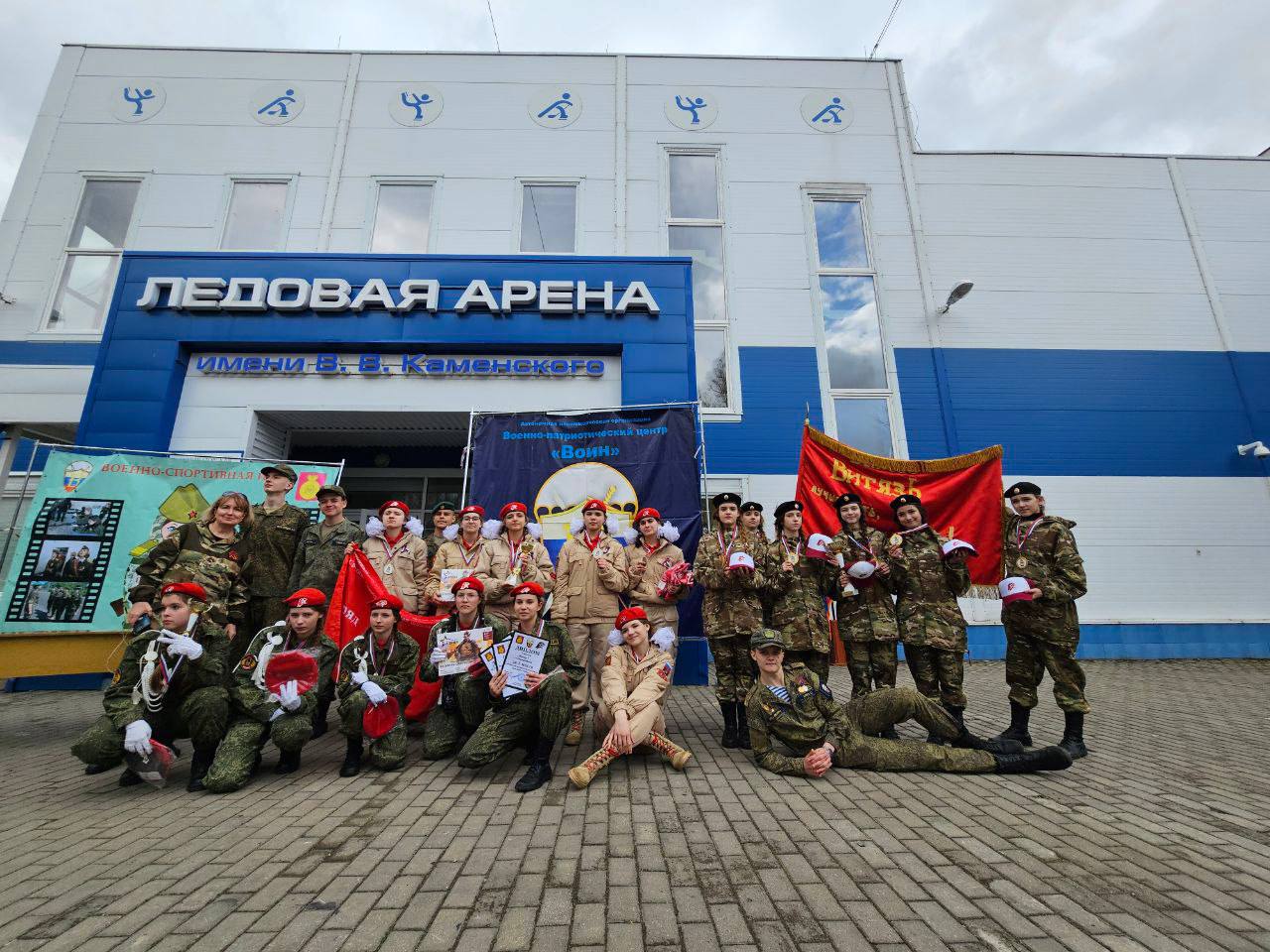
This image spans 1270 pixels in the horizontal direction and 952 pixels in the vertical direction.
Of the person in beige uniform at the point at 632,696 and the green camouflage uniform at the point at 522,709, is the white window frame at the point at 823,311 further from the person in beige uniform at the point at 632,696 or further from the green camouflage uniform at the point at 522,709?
the green camouflage uniform at the point at 522,709

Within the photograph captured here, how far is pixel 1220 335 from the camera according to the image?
1089cm

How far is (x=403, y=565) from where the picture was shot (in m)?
5.60

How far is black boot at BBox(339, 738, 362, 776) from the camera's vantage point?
12.9 ft

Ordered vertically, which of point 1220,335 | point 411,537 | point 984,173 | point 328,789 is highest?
point 984,173

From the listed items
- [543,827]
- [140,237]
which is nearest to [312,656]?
[543,827]

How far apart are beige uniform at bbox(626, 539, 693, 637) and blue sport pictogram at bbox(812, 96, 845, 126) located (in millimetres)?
11864

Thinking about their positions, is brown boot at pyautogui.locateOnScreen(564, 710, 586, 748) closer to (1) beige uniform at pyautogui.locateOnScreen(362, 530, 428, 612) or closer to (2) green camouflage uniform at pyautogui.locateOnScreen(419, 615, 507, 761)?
(2) green camouflage uniform at pyautogui.locateOnScreen(419, 615, 507, 761)

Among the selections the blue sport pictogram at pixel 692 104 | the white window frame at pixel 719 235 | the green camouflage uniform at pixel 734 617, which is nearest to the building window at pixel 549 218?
the white window frame at pixel 719 235

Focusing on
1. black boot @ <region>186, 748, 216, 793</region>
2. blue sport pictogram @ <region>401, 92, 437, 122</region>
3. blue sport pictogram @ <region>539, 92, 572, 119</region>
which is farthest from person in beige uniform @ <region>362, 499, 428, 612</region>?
blue sport pictogram @ <region>401, 92, 437, 122</region>

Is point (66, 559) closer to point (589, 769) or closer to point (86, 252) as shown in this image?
point (589, 769)

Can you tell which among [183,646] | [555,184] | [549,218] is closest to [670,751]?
[183,646]

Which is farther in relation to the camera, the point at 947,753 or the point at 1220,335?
the point at 1220,335

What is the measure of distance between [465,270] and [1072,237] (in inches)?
514

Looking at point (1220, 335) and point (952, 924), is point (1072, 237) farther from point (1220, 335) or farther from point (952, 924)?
point (952, 924)
